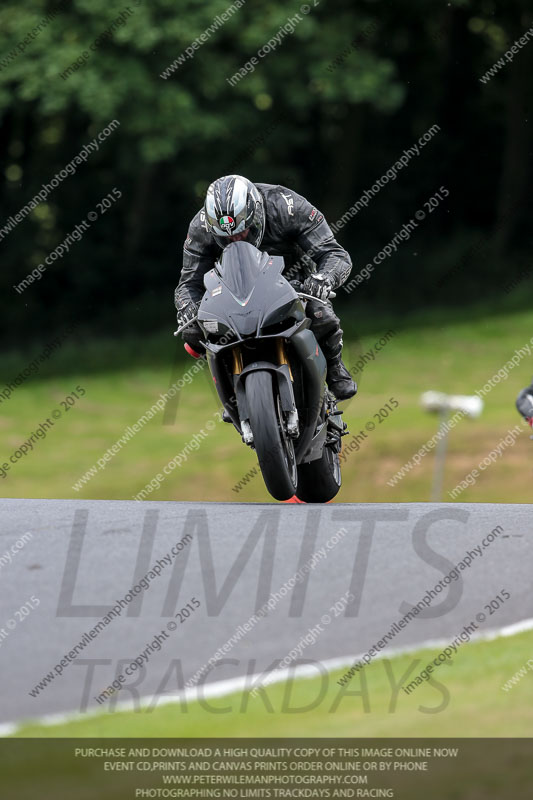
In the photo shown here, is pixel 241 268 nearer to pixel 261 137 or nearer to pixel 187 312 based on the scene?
pixel 187 312

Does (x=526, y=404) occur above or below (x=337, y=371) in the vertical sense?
above

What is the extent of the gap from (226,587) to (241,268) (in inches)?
93.0

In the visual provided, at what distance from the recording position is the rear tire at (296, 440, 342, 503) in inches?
332

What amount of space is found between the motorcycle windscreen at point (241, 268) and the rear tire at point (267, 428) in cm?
51

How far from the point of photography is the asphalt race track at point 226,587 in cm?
487

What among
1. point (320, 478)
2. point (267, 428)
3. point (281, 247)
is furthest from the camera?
point (320, 478)

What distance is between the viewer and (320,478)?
8523 mm

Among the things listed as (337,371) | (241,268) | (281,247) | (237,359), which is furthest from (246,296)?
(337,371)

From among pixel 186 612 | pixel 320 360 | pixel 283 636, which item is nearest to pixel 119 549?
pixel 186 612

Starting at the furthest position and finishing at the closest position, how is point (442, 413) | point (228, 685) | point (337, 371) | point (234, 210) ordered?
point (442, 413), point (337, 371), point (234, 210), point (228, 685)

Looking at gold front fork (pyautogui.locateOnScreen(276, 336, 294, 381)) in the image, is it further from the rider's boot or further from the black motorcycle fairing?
the rider's boot

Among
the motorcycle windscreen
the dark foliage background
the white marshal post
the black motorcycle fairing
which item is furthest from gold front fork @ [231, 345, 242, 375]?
the dark foliage background

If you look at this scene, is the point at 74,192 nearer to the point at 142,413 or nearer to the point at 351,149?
the point at 351,149
